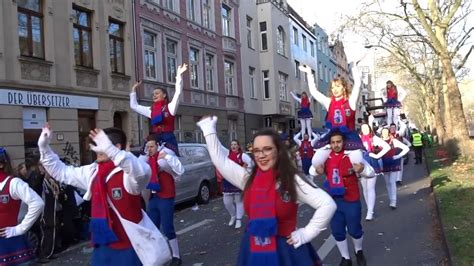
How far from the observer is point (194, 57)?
26781 mm

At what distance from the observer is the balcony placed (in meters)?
29.8

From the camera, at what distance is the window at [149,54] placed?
875 inches

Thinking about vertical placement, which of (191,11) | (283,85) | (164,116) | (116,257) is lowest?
(116,257)

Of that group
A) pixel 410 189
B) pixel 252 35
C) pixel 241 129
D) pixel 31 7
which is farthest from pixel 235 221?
pixel 252 35

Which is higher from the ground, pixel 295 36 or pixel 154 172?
pixel 295 36

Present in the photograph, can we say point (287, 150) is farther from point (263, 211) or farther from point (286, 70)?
point (286, 70)

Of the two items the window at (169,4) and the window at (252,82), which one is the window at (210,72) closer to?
the window at (169,4)

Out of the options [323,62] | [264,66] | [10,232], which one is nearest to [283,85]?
[264,66]

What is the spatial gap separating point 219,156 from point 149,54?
1952 cm

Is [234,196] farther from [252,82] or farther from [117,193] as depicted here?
[252,82]

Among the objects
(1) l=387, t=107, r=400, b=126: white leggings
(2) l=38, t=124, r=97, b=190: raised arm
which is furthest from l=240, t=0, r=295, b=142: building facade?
(2) l=38, t=124, r=97, b=190: raised arm

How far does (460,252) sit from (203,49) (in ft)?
72.0

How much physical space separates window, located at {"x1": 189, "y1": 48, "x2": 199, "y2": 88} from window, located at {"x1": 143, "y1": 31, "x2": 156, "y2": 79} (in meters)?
3.33

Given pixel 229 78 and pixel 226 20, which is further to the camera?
pixel 226 20
